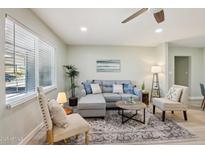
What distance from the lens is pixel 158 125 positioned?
3363mm

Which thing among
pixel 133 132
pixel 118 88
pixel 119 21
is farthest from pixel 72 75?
pixel 133 132

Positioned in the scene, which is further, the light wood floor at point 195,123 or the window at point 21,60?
the light wood floor at point 195,123

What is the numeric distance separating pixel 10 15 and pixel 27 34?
75 cm

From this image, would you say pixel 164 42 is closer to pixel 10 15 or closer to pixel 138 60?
pixel 138 60

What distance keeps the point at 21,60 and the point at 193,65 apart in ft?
21.7

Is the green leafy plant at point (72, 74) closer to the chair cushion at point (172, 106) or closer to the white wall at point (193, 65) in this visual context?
the chair cushion at point (172, 106)

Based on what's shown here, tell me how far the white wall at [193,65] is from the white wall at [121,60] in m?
0.72

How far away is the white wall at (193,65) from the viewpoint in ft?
20.7

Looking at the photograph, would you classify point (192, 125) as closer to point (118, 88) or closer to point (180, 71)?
point (118, 88)

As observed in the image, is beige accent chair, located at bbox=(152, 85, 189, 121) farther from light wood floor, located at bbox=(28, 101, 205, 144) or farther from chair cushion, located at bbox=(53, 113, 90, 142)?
chair cushion, located at bbox=(53, 113, 90, 142)

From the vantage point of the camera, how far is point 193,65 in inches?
258

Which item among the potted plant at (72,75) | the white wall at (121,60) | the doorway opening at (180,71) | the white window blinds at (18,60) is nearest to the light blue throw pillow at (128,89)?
the white wall at (121,60)

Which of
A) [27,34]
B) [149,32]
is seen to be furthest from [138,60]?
[27,34]

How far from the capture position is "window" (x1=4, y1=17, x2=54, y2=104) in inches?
86.4
